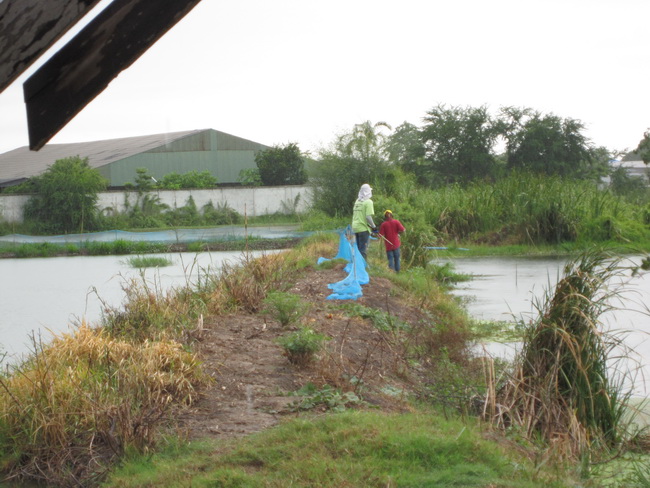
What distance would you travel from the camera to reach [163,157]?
5734 cm

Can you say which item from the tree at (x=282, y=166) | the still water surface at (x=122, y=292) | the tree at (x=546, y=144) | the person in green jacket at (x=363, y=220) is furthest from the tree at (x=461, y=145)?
the person in green jacket at (x=363, y=220)

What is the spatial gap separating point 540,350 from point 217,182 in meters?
53.7

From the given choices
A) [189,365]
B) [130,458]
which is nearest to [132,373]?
[189,365]

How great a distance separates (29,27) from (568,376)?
561cm

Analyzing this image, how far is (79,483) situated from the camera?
4.89m

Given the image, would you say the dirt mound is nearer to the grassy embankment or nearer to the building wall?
the grassy embankment

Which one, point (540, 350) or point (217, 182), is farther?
point (217, 182)

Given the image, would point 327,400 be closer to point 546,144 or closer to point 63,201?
point 63,201

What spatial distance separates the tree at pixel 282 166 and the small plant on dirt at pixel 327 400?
49962 millimetres

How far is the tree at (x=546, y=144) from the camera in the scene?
48781 millimetres

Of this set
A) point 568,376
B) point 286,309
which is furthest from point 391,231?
point 568,376

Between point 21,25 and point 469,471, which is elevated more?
point 21,25

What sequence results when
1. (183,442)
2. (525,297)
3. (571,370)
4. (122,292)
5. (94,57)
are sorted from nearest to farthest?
1. (94,57)
2. (183,442)
3. (571,370)
4. (525,297)
5. (122,292)

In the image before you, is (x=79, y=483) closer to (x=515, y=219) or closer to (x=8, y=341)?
(x=8, y=341)
